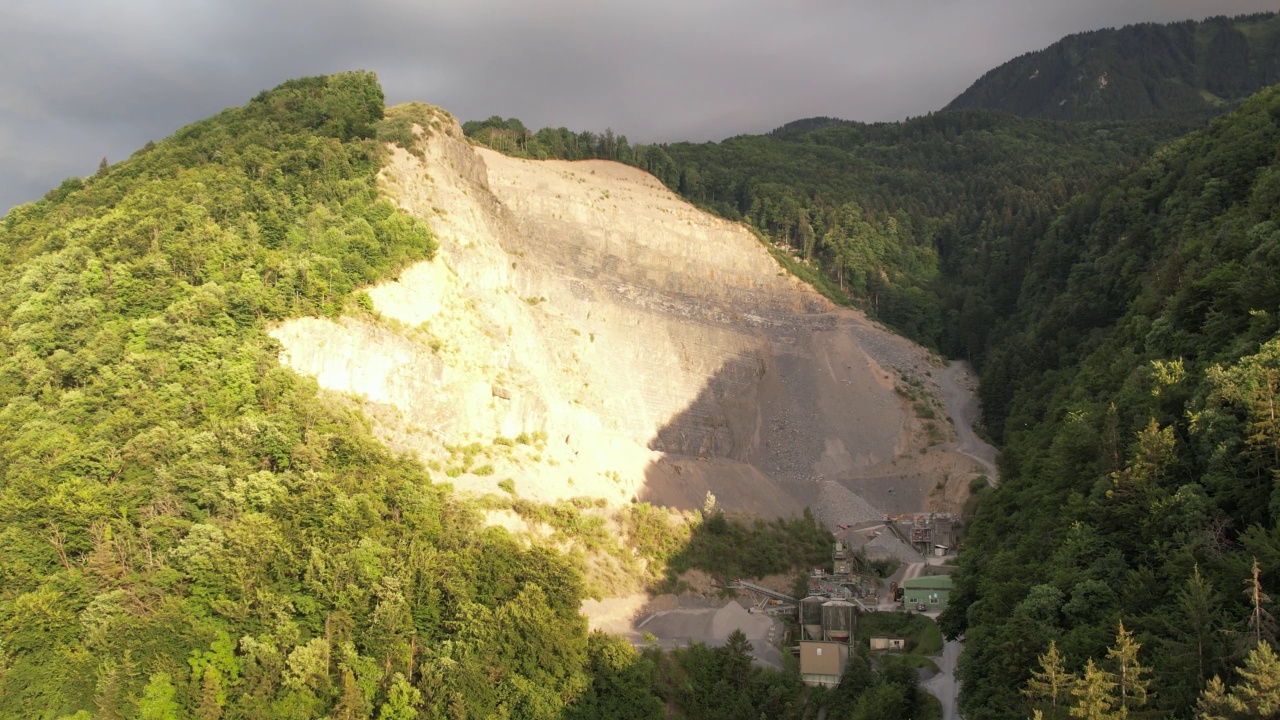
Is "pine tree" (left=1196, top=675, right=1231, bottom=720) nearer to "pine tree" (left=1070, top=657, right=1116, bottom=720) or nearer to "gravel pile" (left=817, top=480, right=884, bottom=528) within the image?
"pine tree" (left=1070, top=657, right=1116, bottom=720)

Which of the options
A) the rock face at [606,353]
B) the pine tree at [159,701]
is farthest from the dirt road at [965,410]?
the pine tree at [159,701]

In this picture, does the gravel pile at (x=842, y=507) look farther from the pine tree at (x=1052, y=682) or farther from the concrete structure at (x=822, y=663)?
the pine tree at (x=1052, y=682)

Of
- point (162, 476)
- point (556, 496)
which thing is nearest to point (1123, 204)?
point (556, 496)

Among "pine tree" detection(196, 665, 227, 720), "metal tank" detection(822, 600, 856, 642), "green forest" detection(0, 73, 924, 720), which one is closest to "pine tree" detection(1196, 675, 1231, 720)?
"green forest" detection(0, 73, 924, 720)

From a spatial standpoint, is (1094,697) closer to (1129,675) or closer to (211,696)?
(1129,675)

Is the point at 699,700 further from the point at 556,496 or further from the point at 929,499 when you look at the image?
the point at 929,499

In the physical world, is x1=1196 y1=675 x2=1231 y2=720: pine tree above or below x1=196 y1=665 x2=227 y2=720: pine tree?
above
